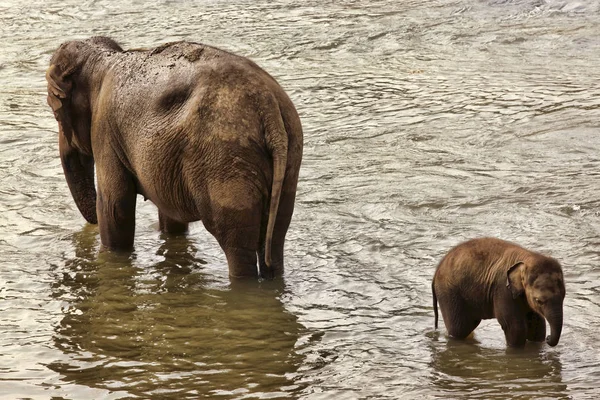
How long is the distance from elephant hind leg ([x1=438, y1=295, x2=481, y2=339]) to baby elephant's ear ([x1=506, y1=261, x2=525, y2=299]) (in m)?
0.49

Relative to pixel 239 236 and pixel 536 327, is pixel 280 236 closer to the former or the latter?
pixel 239 236

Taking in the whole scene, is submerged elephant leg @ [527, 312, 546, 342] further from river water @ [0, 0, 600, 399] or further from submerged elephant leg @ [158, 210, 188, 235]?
submerged elephant leg @ [158, 210, 188, 235]

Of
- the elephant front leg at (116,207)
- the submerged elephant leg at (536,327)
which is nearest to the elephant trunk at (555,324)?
the submerged elephant leg at (536,327)

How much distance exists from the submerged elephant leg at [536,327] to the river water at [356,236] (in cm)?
8

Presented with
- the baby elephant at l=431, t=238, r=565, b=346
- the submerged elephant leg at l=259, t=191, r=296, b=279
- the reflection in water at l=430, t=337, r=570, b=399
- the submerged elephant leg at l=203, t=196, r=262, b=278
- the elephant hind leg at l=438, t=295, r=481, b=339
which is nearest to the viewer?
the reflection in water at l=430, t=337, r=570, b=399

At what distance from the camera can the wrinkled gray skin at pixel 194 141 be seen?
8461 millimetres

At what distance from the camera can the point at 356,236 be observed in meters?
10.0

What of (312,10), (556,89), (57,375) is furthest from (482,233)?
(312,10)

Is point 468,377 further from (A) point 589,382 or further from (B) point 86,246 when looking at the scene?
(B) point 86,246

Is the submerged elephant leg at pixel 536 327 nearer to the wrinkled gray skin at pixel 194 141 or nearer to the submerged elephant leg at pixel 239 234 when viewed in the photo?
the wrinkled gray skin at pixel 194 141

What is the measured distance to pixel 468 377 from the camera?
23.5 feet

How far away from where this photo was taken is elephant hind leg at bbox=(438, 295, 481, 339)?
7.66 meters

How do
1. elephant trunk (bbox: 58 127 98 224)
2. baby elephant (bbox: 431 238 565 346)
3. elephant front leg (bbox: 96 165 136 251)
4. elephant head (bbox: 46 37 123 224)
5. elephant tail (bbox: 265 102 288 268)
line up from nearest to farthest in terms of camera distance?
baby elephant (bbox: 431 238 565 346), elephant tail (bbox: 265 102 288 268), elephant front leg (bbox: 96 165 136 251), elephant head (bbox: 46 37 123 224), elephant trunk (bbox: 58 127 98 224)

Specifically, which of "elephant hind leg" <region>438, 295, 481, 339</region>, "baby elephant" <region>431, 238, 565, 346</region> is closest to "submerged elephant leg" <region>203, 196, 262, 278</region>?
"baby elephant" <region>431, 238, 565, 346</region>
